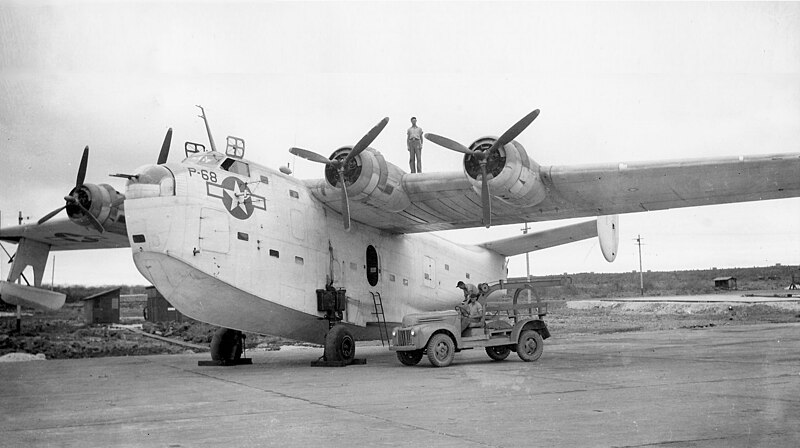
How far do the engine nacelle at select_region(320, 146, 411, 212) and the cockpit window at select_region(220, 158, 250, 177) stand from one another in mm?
1752

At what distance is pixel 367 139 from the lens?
577 inches

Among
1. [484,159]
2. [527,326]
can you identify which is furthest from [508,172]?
[527,326]

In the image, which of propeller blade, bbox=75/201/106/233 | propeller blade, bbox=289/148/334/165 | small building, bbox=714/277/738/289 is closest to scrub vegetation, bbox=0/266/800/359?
propeller blade, bbox=289/148/334/165

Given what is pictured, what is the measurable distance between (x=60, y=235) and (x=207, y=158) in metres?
7.51

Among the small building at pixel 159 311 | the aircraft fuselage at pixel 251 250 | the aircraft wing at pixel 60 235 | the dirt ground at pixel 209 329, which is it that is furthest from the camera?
the small building at pixel 159 311

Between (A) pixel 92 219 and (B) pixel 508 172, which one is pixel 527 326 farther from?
(A) pixel 92 219

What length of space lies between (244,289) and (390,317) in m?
5.30

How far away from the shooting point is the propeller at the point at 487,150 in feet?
46.0

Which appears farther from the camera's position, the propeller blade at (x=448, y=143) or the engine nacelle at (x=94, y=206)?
the engine nacelle at (x=94, y=206)

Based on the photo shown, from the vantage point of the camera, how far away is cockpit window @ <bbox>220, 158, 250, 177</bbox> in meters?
14.6

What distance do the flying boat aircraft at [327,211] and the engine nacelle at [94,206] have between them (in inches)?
1.2

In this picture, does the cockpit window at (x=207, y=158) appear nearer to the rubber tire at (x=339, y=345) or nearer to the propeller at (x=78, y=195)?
the propeller at (x=78, y=195)

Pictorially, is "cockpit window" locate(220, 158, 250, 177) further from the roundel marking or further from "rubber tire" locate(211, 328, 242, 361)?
"rubber tire" locate(211, 328, 242, 361)

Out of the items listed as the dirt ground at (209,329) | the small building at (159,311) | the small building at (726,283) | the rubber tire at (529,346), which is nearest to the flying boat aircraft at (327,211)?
the rubber tire at (529,346)
